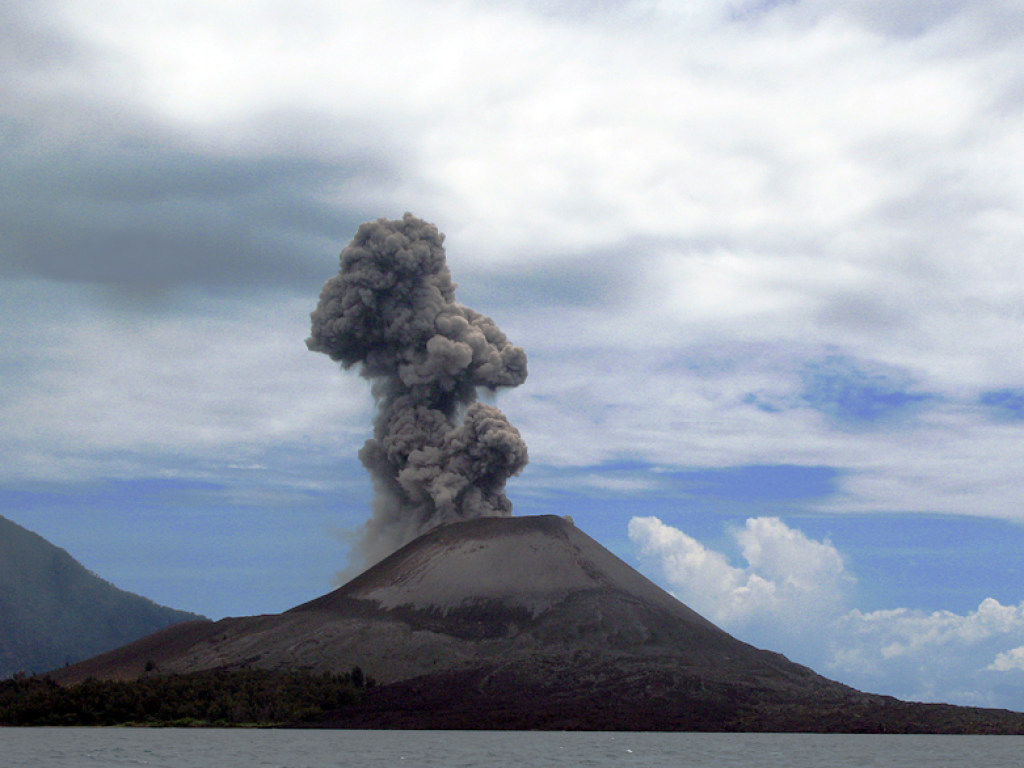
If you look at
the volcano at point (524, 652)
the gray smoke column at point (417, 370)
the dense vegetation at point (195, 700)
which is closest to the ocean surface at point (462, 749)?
the volcano at point (524, 652)

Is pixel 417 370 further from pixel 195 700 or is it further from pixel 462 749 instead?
pixel 462 749

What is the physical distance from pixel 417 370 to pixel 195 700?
68674mm

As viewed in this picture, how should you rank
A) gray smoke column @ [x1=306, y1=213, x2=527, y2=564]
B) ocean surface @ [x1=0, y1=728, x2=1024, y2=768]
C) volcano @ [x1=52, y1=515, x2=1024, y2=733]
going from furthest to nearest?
gray smoke column @ [x1=306, y1=213, x2=527, y2=564] < volcano @ [x1=52, y1=515, x2=1024, y2=733] < ocean surface @ [x1=0, y1=728, x2=1024, y2=768]

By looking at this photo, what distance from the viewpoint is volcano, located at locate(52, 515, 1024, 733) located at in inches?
4779

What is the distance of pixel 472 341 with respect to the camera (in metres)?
179

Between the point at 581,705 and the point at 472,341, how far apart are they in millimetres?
72356

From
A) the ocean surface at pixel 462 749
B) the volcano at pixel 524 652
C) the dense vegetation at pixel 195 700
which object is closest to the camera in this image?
the ocean surface at pixel 462 749

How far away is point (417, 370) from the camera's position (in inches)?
7003

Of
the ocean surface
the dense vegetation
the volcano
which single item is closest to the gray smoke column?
the volcano

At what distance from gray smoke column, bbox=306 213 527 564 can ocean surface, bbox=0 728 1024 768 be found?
2390 inches

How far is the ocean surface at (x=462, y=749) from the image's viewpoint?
75.7 m

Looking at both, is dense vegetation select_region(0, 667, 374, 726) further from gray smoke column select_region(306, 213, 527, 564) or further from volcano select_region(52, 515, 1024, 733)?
gray smoke column select_region(306, 213, 527, 564)

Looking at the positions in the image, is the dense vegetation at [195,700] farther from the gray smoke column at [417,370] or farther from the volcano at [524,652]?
the gray smoke column at [417,370]

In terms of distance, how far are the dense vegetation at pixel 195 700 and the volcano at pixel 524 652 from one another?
145 inches
